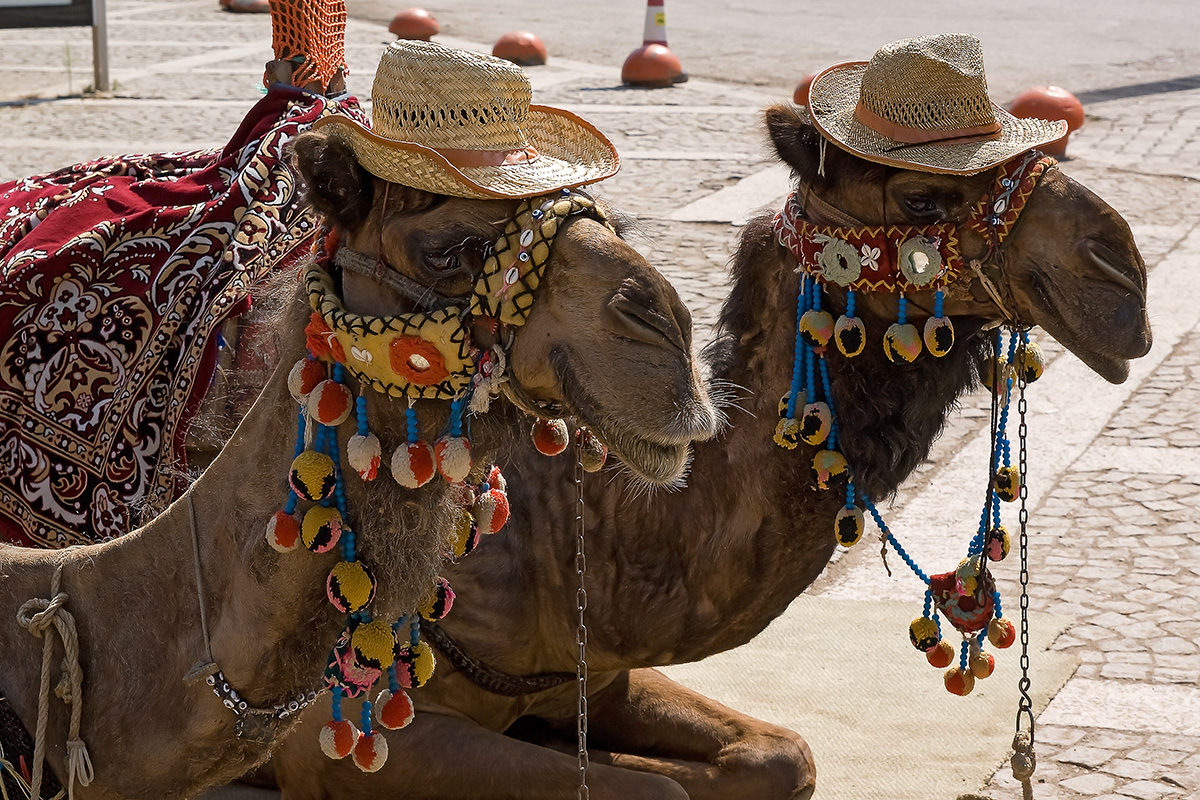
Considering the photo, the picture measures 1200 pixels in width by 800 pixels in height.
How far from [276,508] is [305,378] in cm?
26

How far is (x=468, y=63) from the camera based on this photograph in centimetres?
240

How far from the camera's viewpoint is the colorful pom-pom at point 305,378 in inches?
93.6

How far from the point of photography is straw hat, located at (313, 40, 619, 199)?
233 cm

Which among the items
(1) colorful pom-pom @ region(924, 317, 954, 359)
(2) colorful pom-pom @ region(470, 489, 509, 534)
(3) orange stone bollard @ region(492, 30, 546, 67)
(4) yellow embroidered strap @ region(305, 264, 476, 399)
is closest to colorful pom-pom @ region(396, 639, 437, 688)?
(2) colorful pom-pom @ region(470, 489, 509, 534)

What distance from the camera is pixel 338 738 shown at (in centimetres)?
269

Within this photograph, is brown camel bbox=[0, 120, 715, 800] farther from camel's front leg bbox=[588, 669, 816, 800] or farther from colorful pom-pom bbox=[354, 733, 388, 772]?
camel's front leg bbox=[588, 669, 816, 800]

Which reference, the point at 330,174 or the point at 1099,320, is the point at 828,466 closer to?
the point at 1099,320

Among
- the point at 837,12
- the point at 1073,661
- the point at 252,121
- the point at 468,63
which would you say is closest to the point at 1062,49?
the point at 837,12

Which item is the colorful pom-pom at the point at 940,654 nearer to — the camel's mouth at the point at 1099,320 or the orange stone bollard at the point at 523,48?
the camel's mouth at the point at 1099,320

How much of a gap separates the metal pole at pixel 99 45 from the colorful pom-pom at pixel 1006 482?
490 inches

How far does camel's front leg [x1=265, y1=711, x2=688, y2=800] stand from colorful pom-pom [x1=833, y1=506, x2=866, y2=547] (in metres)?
0.78

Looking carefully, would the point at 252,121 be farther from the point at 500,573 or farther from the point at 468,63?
the point at 468,63

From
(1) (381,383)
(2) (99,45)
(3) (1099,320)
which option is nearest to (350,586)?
(1) (381,383)

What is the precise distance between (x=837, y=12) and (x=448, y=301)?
18.2 meters
